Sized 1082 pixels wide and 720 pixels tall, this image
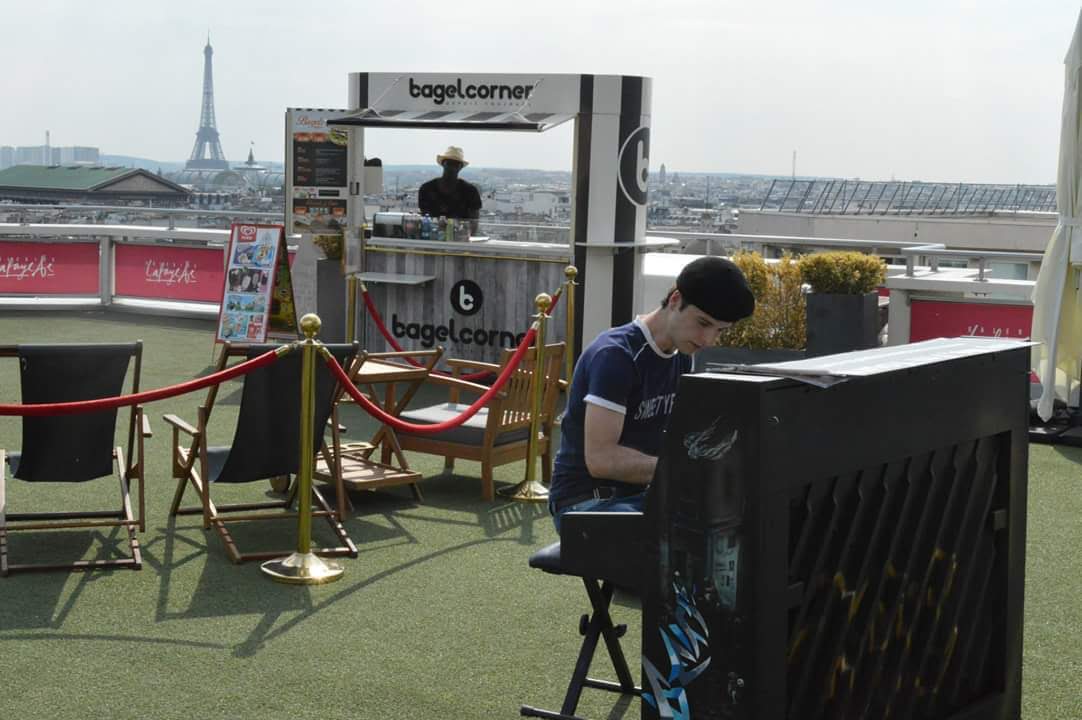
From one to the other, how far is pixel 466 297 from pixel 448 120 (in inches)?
57.3

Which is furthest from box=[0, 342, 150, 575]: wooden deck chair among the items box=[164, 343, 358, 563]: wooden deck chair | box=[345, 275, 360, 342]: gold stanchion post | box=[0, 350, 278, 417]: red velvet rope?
box=[345, 275, 360, 342]: gold stanchion post

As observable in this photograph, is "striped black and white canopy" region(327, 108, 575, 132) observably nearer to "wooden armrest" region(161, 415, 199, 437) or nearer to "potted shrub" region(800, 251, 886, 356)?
"potted shrub" region(800, 251, 886, 356)

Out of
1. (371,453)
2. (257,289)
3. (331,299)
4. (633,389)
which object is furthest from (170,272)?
(633,389)

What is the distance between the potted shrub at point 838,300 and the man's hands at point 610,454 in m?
6.70

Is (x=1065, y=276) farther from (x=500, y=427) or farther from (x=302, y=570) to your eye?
(x=302, y=570)

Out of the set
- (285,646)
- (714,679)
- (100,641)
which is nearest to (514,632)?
(285,646)

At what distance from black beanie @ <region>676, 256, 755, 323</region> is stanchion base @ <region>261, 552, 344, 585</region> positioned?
2.57m

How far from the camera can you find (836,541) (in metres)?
3.42

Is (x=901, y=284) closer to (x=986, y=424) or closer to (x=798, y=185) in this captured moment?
(x=986, y=424)

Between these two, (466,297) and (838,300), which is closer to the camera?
(838,300)

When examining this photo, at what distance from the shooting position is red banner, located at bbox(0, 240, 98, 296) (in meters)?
16.0

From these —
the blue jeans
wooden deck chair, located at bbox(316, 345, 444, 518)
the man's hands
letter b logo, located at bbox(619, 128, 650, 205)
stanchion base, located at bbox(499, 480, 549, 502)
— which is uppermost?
letter b logo, located at bbox(619, 128, 650, 205)

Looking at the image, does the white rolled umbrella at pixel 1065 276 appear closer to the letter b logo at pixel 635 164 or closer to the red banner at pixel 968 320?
the red banner at pixel 968 320

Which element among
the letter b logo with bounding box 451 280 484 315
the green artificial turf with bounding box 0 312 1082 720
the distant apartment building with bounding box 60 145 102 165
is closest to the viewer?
the green artificial turf with bounding box 0 312 1082 720
